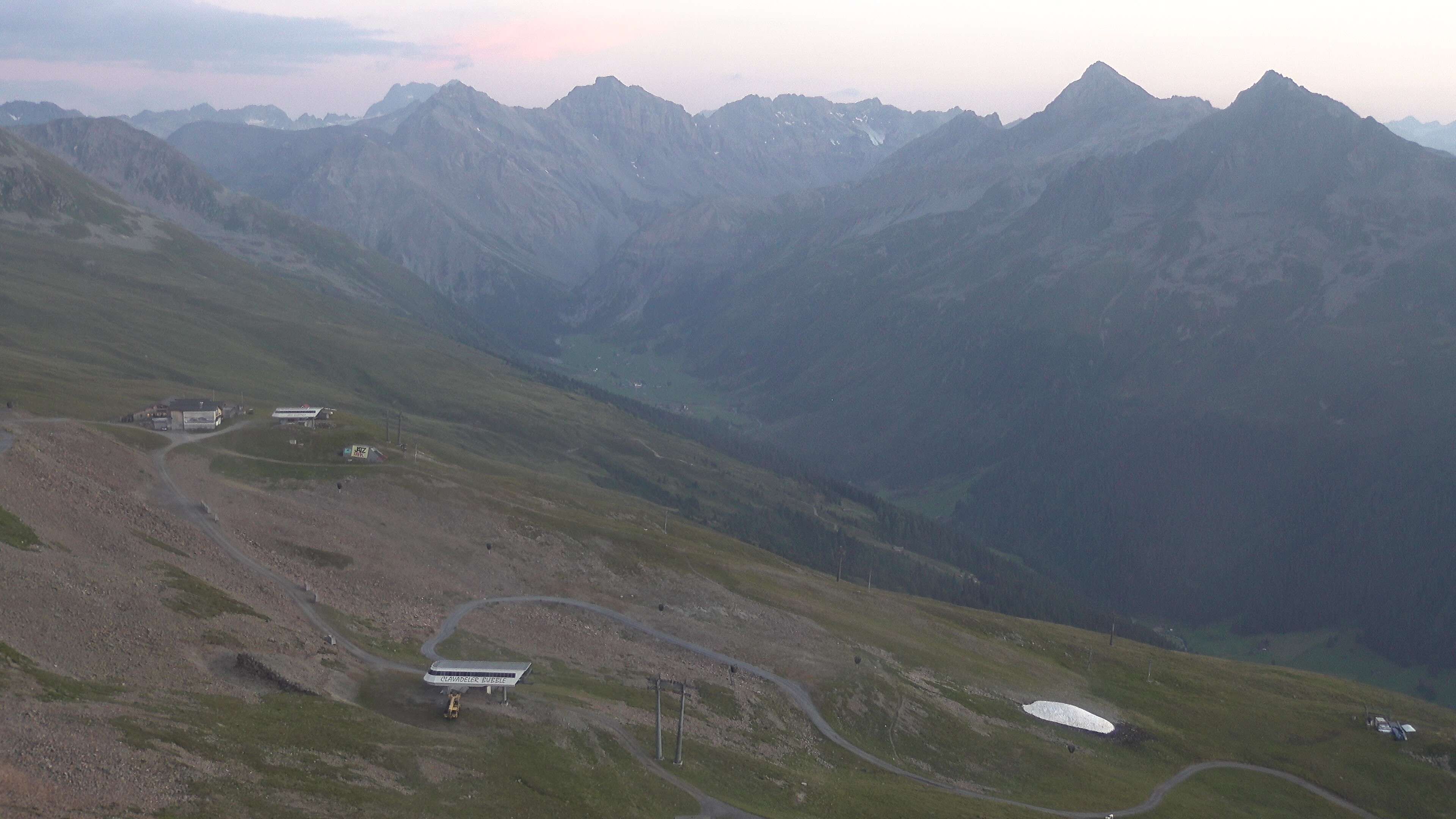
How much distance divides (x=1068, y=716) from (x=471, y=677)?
228 ft

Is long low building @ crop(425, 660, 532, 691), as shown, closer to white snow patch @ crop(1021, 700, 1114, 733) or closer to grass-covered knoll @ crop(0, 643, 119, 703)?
grass-covered knoll @ crop(0, 643, 119, 703)

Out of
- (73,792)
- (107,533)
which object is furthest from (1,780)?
(107,533)

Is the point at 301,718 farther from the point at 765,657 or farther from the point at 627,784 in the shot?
the point at 765,657

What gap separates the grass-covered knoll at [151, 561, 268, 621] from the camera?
271ft

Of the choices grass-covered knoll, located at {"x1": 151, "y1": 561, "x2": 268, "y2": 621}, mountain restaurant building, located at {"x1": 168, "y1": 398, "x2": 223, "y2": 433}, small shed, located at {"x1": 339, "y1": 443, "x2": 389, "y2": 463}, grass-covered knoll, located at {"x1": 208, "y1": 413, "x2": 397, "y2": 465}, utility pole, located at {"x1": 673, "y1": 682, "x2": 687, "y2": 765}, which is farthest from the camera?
mountain restaurant building, located at {"x1": 168, "y1": 398, "x2": 223, "y2": 433}

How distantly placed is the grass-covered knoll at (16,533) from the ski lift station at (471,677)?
1301 inches

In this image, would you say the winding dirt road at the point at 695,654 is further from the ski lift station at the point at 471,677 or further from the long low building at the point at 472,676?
the ski lift station at the point at 471,677

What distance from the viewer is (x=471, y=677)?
81688mm

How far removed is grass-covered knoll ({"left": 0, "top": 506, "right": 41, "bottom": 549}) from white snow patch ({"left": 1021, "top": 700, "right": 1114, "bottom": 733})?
9670cm

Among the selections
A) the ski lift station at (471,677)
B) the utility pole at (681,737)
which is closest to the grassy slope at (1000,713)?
the utility pole at (681,737)

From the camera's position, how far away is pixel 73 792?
49656mm

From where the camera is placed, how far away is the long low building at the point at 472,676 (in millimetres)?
81125

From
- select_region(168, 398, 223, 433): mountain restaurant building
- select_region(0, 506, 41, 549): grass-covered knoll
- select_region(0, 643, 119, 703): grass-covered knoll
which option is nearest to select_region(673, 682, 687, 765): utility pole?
select_region(0, 643, 119, 703): grass-covered knoll

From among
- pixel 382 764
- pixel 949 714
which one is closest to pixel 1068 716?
pixel 949 714
